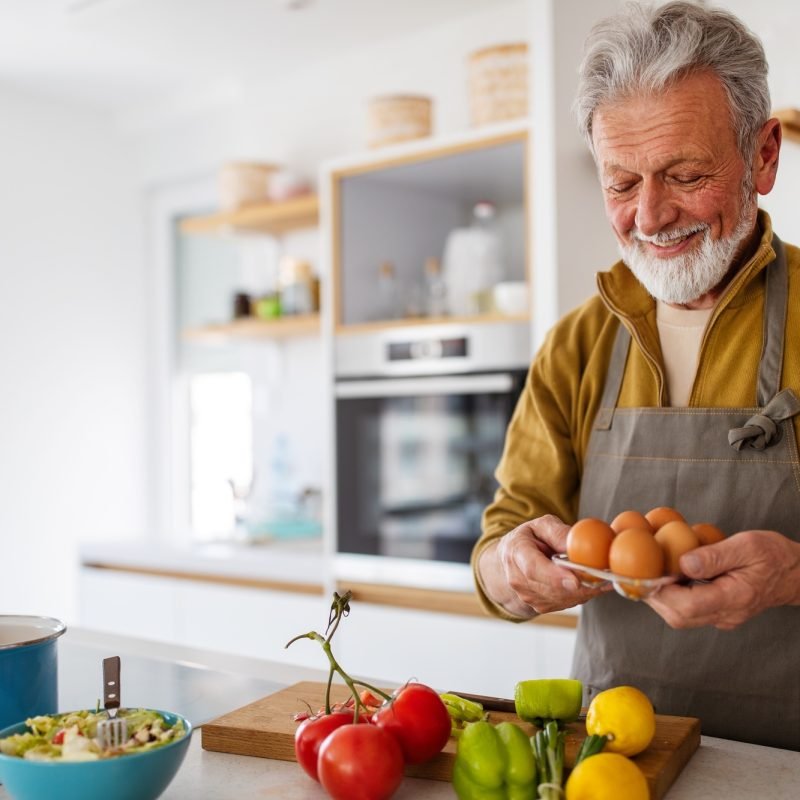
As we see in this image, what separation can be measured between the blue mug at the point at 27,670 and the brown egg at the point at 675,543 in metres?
0.69

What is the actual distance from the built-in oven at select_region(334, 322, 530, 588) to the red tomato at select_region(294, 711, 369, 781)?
68.2 inches

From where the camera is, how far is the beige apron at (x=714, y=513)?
1.38 meters

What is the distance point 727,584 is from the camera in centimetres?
109

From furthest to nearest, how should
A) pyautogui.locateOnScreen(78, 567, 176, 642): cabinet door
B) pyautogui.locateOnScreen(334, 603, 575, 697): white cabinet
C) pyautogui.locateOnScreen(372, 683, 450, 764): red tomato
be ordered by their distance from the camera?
pyautogui.locateOnScreen(78, 567, 176, 642): cabinet door < pyautogui.locateOnScreen(334, 603, 575, 697): white cabinet < pyautogui.locateOnScreen(372, 683, 450, 764): red tomato

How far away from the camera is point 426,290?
10.4ft

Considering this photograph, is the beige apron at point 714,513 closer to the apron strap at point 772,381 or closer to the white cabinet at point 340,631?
the apron strap at point 772,381

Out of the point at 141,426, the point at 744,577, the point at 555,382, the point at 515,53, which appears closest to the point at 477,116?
the point at 515,53

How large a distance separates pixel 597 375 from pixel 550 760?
740 mm

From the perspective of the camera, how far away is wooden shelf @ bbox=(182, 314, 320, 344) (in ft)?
11.9

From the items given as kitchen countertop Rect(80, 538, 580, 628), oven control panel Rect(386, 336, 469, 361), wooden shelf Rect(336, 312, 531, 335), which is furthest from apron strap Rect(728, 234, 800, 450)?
oven control panel Rect(386, 336, 469, 361)

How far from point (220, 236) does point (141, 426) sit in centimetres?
94

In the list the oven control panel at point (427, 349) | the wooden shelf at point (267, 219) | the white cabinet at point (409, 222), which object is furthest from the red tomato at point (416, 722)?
the wooden shelf at point (267, 219)

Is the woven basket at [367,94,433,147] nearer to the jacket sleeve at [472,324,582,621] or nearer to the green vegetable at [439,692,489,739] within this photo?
the jacket sleeve at [472,324,582,621]

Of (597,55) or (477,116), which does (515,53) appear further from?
(597,55)
